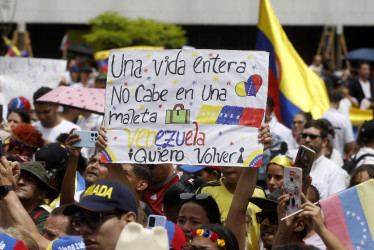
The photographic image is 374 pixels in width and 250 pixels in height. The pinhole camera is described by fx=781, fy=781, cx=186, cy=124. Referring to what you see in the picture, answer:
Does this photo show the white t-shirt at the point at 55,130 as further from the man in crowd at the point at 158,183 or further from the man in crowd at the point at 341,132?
the man in crowd at the point at 341,132

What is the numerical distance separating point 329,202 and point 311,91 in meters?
5.73

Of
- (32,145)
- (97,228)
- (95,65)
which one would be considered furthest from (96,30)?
(97,228)

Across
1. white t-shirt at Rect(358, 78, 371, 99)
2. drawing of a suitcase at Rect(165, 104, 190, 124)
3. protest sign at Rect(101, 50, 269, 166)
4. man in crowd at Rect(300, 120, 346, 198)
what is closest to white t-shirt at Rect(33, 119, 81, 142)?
man in crowd at Rect(300, 120, 346, 198)

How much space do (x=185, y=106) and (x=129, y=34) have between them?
16358 millimetres

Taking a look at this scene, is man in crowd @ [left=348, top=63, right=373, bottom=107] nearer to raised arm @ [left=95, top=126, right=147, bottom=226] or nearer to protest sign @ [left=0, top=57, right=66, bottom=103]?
protest sign @ [left=0, top=57, right=66, bottom=103]

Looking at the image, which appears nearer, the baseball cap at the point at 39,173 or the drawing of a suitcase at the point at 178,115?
the drawing of a suitcase at the point at 178,115

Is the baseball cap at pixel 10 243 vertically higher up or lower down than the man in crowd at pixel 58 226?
higher up

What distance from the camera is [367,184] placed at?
504 cm

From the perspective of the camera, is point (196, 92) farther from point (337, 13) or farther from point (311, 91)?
point (337, 13)

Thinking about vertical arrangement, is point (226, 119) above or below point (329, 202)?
above

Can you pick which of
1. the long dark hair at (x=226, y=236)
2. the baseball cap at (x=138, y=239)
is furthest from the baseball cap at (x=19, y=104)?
the baseball cap at (x=138, y=239)

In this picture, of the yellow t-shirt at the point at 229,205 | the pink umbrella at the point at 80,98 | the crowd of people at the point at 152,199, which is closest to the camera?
the crowd of people at the point at 152,199

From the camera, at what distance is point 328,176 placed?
25.4ft

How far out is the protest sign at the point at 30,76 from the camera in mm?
11523
